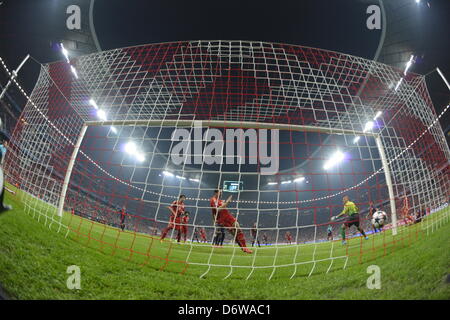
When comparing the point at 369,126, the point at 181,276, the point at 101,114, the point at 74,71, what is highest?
the point at 74,71

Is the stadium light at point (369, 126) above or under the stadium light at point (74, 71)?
under

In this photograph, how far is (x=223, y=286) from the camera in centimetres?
190

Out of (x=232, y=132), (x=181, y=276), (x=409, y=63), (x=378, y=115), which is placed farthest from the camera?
(x=378, y=115)

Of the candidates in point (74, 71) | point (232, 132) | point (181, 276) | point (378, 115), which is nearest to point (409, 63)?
point (378, 115)

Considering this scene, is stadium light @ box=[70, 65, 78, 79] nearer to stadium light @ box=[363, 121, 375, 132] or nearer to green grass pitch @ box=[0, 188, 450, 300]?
green grass pitch @ box=[0, 188, 450, 300]

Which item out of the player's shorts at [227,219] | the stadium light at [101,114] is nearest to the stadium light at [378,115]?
the player's shorts at [227,219]

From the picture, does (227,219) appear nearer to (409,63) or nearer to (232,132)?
(232,132)

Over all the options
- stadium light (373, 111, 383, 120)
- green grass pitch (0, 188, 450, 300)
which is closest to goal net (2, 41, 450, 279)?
stadium light (373, 111, 383, 120)

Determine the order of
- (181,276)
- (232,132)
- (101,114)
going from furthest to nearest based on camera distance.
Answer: (101,114) → (232,132) → (181,276)

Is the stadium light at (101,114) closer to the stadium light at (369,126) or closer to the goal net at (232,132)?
the goal net at (232,132)

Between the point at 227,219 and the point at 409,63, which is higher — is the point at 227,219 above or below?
below

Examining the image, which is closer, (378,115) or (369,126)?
(369,126)
